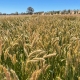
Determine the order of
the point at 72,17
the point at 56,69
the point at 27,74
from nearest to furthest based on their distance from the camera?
the point at 27,74 < the point at 56,69 < the point at 72,17

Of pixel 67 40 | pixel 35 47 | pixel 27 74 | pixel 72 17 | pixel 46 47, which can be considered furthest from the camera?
pixel 72 17

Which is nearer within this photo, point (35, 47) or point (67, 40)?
point (35, 47)

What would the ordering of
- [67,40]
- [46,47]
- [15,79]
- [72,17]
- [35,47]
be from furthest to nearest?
[72,17] < [67,40] < [46,47] < [35,47] < [15,79]

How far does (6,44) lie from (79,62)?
1181 mm

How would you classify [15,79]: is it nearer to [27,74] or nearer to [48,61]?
[27,74]

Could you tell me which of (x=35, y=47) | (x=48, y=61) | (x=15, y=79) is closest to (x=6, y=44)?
(x=35, y=47)

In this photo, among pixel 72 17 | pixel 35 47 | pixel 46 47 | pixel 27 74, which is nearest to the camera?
pixel 27 74

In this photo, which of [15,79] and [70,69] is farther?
[70,69]

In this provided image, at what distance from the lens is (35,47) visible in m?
2.37

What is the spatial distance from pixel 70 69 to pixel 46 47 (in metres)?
0.77

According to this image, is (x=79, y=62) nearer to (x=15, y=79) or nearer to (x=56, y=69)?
(x=56, y=69)

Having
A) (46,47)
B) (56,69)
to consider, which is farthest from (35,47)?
(56,69)

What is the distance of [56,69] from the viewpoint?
2.09 m

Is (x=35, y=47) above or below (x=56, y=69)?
above
